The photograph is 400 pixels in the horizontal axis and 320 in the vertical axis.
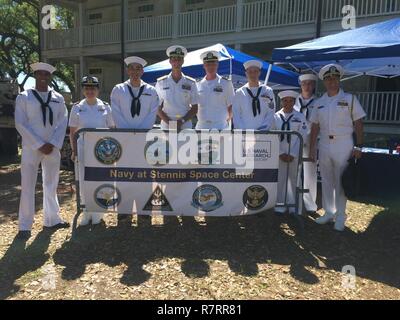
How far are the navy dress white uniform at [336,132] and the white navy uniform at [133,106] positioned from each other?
6.94 feet

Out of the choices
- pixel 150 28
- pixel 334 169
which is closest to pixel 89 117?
pixel 334 169

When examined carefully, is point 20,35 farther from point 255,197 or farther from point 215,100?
point 255,197

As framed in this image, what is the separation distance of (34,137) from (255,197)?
2.72 meters

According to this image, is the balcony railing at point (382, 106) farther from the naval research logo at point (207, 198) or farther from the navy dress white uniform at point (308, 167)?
the naval research logo at point (207, 198)

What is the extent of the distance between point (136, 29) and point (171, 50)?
14839 millimetres

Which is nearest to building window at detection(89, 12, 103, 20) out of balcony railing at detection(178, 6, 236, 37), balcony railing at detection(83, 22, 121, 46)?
balcony railing at detection(83, 22, 121, 46)

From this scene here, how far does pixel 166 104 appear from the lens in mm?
5727

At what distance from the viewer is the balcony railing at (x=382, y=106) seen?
13359mm

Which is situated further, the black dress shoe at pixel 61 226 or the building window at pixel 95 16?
the building window at pixel 95 16

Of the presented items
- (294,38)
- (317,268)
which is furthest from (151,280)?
(294,38)

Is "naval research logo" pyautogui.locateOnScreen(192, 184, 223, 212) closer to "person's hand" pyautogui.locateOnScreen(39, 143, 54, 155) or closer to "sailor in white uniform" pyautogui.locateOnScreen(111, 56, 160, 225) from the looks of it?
"sailor in white uniform" pyautogui.locateOnScreen(111, 56, 160, 225)

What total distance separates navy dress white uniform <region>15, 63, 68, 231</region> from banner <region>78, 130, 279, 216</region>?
1.22 feet

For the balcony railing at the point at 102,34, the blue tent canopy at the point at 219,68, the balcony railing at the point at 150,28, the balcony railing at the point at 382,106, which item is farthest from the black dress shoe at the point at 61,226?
the balcony railing at the point at 102,34
